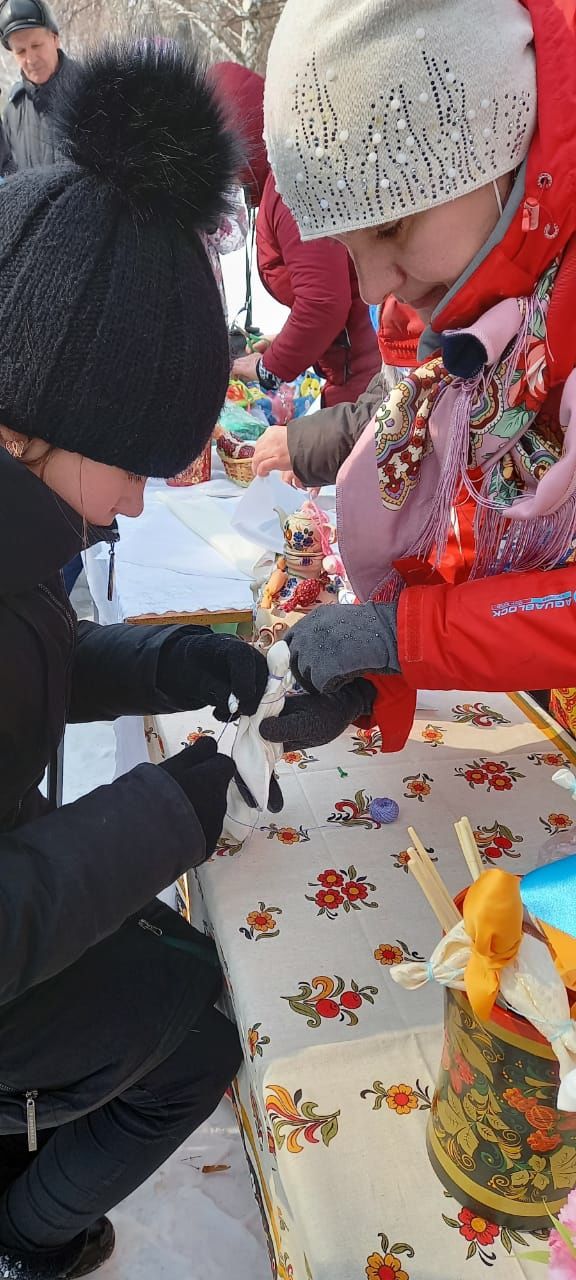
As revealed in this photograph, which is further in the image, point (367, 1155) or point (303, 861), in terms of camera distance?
point (303, 861)

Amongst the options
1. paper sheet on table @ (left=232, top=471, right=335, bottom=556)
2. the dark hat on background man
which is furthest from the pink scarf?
the dark hat on background man

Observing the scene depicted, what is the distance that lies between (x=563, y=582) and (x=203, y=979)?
564mm

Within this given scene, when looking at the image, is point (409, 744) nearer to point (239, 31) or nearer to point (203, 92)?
point (203, 92)

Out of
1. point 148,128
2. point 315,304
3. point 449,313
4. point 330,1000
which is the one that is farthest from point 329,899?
point 315,304

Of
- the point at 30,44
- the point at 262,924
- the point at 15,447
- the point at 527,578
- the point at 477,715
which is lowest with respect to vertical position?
the point at 477,715

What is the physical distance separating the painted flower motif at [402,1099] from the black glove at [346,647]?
0.38 metres

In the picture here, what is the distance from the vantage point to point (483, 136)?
27.3 inches

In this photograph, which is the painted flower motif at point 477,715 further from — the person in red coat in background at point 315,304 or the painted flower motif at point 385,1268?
the person in red coat in background at point 315,304

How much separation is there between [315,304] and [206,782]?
144cm

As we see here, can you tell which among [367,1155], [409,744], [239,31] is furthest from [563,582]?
[239,31]

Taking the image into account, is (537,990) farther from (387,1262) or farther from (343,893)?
(343,893)

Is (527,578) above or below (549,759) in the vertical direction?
above

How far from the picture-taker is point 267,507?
1.72 m

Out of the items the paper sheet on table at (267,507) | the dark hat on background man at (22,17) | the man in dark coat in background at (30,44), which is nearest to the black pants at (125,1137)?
the paper sheet on table at (267,507)
